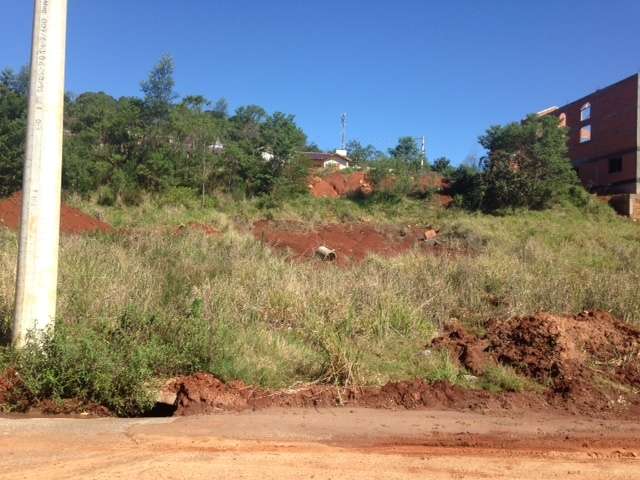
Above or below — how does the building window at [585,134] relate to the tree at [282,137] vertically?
above

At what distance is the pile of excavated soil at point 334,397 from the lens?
229 inches

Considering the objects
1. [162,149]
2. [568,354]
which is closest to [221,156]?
[162,149]

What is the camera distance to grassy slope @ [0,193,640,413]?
5980 mm

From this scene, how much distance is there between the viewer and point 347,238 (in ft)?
66.2

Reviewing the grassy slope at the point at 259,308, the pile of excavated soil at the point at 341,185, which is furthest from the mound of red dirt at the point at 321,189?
the grassy slope at the point at 259,308

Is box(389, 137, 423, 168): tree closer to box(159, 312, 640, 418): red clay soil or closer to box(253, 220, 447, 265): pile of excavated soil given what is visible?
box(253, 220, 447, 265): pile of excavated soil

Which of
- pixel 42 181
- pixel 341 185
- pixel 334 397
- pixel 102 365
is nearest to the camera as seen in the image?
pixel 102 365

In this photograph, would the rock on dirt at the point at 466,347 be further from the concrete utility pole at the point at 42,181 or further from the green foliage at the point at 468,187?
the green foliage at the point at 468,187

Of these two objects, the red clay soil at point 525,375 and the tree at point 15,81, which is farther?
the tree at point 15,81

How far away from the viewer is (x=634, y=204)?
27.1 metres

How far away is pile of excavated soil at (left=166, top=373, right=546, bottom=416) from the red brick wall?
26.2 meters

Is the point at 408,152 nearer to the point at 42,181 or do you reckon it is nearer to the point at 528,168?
the point at 528,168

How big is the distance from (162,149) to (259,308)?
60.9ft

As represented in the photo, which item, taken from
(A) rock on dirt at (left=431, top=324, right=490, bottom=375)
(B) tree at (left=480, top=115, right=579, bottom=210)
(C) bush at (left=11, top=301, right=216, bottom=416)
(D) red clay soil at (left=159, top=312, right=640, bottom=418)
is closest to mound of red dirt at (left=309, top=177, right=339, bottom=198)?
(B) tree at (left=480, top=115, right=579, bottom=210)
